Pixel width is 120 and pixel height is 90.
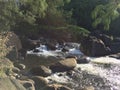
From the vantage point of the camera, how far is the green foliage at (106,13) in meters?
4.26

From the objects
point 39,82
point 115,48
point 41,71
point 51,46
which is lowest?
point 115,48

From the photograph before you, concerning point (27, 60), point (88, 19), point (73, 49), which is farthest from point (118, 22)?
point (27, 60)

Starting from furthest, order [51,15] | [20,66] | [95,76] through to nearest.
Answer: [51,15], [20,66], [95,76]

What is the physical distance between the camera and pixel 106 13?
428cm

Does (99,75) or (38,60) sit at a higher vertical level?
(99,75)

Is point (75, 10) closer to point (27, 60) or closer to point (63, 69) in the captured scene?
point (27, 60)

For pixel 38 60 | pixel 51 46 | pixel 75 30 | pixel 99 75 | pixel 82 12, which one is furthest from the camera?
pixel 82 12

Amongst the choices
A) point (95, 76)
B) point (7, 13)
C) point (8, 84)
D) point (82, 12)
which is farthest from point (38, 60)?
point (8, 84)

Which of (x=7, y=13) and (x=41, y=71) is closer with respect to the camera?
(x=41, y=71)

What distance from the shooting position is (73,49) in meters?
23.5

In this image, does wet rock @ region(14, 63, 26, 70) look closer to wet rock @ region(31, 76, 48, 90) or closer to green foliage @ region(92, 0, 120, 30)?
wet rock @ region(31, 76, 48, 90)

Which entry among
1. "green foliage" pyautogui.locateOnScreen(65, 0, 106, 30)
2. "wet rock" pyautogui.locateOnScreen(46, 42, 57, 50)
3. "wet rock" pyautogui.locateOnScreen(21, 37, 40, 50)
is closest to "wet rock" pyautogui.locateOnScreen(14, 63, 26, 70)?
"wet rock" pyautogui.locateOnScreen(21, 37, 40, 50)

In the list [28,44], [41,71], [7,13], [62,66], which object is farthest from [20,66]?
[28,44]

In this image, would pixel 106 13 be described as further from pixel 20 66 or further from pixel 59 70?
pixel 20 66
